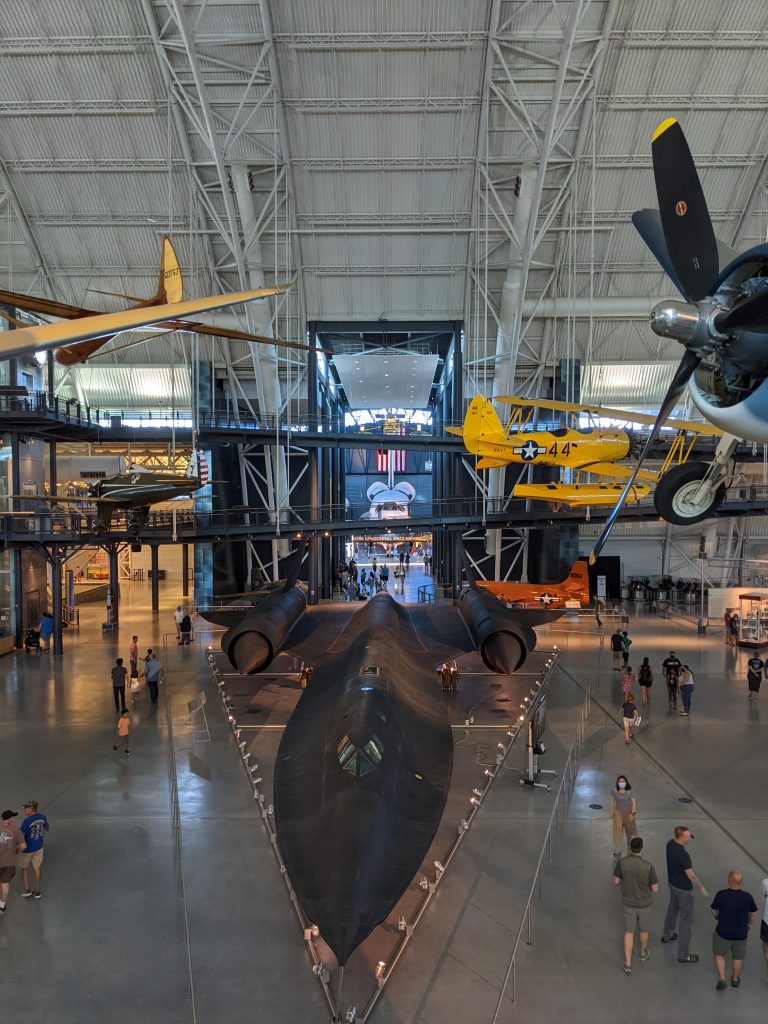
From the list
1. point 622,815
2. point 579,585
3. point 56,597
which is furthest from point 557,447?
point 56,597

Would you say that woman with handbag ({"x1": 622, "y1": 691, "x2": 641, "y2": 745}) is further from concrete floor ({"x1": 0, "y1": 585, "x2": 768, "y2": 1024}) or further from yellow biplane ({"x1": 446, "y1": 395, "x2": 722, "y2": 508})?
yellow biplane ({"x1": 446, "y1": 395, "x2": 722, "y2": 508})

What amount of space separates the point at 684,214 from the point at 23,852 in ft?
33.4

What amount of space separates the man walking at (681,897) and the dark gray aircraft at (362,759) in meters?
2.39

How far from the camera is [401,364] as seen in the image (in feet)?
119

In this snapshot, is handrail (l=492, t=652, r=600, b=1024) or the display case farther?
the display case

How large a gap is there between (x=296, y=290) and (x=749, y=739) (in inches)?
960

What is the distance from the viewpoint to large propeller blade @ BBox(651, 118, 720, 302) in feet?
23.0

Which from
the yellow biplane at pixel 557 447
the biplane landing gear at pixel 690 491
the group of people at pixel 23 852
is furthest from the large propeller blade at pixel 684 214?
the yellow biplane at pixel 557 447

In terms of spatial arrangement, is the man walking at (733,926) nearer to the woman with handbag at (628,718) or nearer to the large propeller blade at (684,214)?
the large propeller blade at (684,214)

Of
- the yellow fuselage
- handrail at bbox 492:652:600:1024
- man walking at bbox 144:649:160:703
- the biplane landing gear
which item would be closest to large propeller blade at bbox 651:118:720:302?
the biplane landing gear

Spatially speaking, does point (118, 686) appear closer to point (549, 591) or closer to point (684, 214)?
point (684, 214)

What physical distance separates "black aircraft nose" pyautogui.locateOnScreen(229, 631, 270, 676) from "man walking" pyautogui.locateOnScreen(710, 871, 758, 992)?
10.0 meters

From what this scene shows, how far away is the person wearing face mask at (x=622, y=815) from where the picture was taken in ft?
28.8

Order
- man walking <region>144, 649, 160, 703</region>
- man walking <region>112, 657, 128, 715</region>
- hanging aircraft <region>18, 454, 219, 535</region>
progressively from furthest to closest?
hanging aircraft <region>18, 454, 219, 535</region> < man walking <region>144, 649, 160, 703</region> < man walking <region>112, 657, 128, 715</region>
